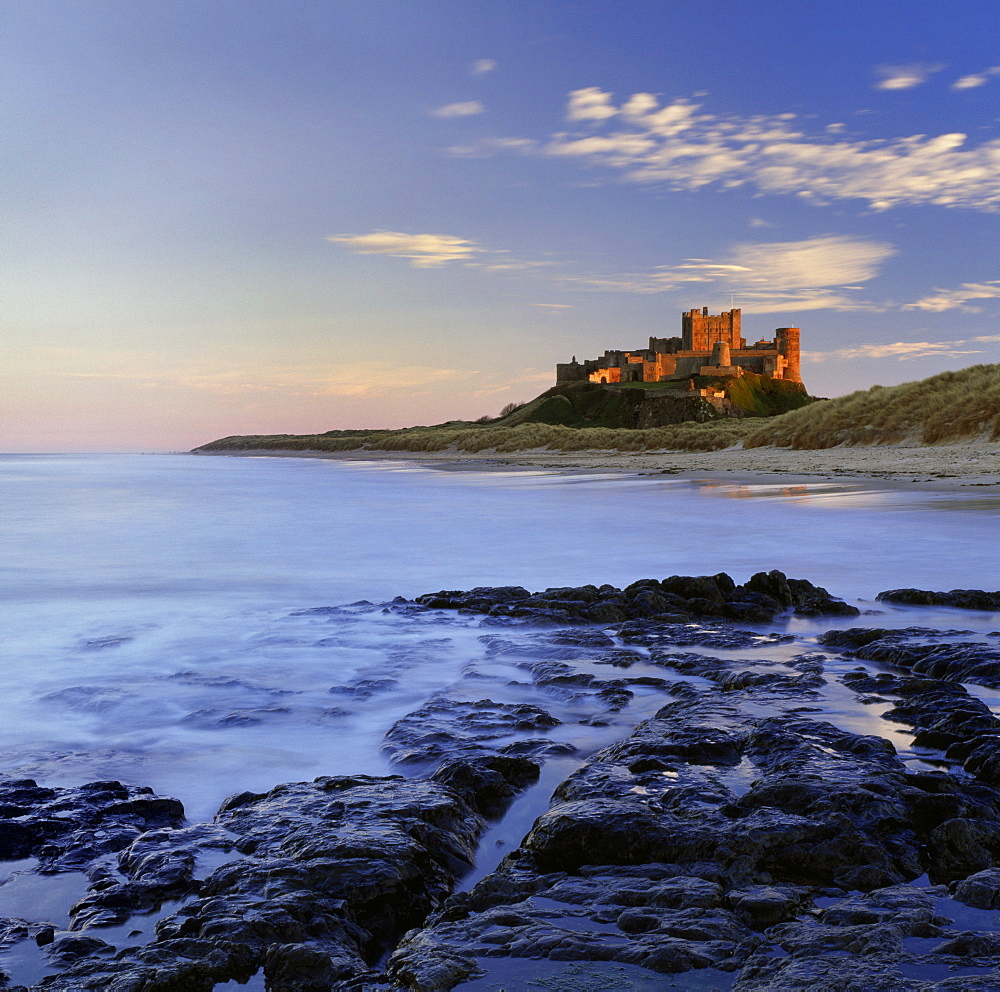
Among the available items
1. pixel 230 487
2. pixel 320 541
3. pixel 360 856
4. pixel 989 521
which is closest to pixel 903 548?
pixel 989 521

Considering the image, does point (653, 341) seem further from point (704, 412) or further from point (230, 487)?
point (230, 487)

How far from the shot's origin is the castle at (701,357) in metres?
105

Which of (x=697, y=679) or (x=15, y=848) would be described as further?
(x=697, y=679)

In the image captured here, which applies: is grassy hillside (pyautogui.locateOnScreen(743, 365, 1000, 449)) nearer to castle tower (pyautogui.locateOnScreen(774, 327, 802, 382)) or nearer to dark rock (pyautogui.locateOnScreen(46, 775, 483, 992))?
dark rock (pyautogui.locateOnScreen(46, 775, 483, 992))

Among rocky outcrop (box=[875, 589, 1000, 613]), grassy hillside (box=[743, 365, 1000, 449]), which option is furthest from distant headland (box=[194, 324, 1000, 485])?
rocky outcrop (box=[875, 589, 1000, 613])

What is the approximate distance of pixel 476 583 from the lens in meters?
7.64

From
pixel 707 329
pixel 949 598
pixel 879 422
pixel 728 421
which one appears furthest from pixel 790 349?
pixel 949 598

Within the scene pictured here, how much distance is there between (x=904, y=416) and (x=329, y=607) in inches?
912

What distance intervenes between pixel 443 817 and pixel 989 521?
32.8 feet

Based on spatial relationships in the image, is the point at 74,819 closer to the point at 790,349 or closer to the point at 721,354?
the point at 721,354

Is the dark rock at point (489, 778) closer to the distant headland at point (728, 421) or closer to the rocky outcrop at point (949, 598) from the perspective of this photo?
the rocky outcrop at point (949, 598)

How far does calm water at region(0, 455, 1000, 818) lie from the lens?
3.52 metres

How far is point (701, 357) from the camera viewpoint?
107625 millimetres

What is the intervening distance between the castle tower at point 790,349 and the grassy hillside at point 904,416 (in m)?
80.7
